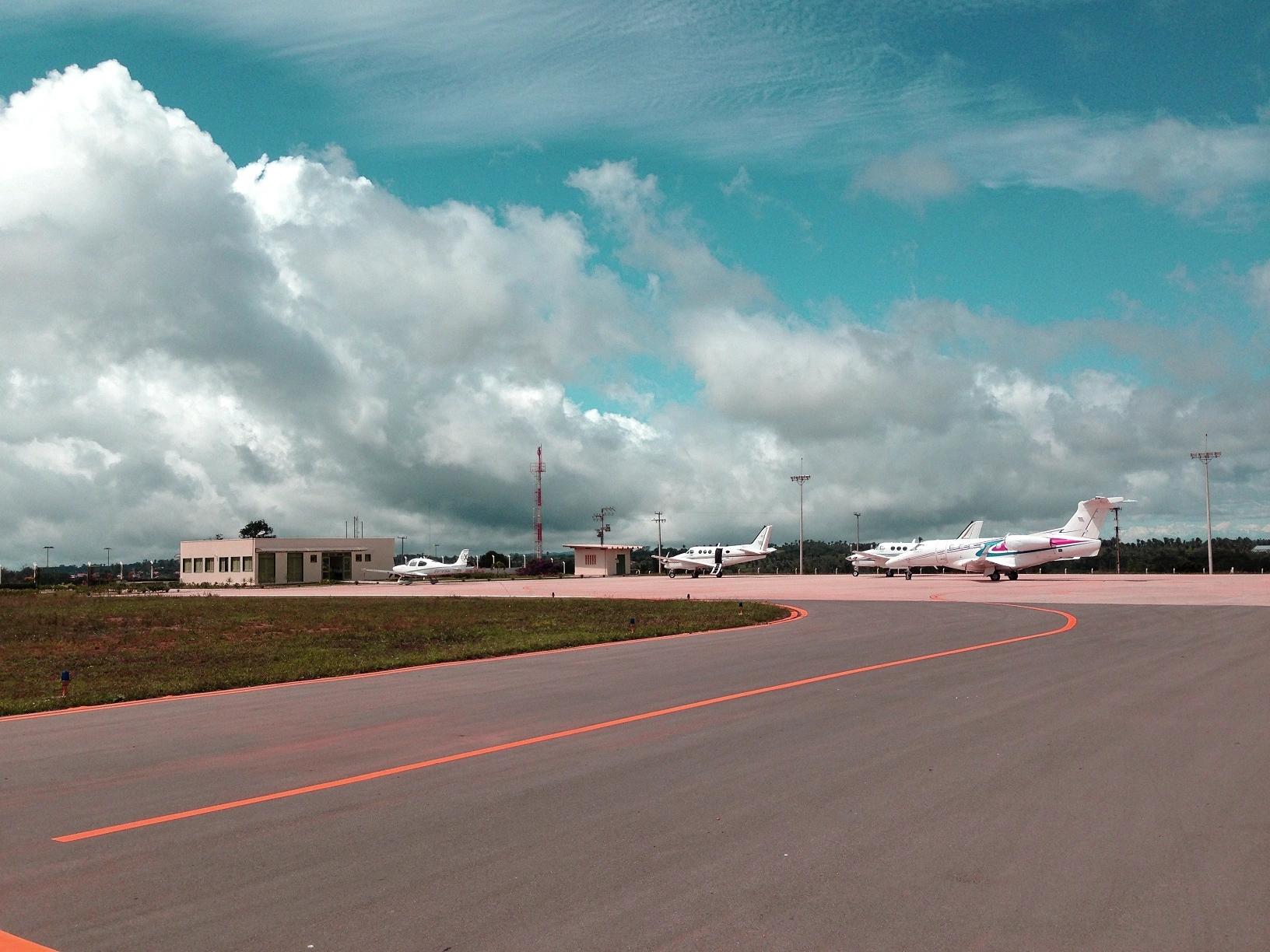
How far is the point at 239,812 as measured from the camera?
7.61m

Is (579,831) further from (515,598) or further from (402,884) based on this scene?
(515,598)

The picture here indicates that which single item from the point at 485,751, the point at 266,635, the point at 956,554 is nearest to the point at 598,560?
the point at 956,554

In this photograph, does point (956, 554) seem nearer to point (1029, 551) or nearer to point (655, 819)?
point (1029, 551)

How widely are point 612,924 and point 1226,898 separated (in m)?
3.42

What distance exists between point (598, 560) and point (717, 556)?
74.4 feet

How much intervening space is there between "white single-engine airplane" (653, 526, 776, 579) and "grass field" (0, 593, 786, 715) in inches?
2152

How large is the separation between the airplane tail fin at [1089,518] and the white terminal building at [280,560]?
67820mm

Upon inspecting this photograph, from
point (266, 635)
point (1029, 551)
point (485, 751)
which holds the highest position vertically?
point (1029, 551)

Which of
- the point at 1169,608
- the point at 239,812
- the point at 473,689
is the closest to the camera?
the point at 239,812

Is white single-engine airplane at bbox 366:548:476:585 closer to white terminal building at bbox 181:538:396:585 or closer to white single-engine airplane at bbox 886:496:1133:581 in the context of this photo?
white terminal building at bbox 181:538:396:585

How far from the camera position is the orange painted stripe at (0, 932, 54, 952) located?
4.96 meters

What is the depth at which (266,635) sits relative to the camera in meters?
27.0

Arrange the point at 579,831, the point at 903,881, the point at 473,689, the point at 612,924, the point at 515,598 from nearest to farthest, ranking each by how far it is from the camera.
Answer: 1. the point at 612,924
2. the point at 903,881
3. the point at 579,831
4. the point at 473,689
5. the point at 515,598

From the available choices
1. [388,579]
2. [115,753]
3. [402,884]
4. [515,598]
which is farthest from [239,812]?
[388,579]
